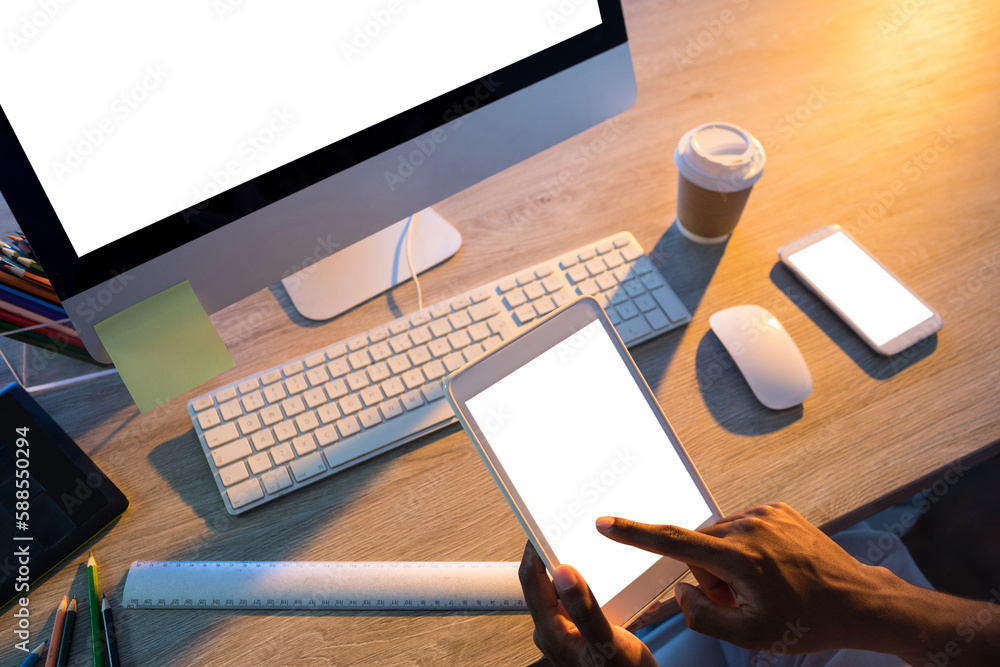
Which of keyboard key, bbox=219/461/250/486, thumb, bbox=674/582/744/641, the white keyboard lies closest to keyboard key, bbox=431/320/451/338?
→ the white keyboard

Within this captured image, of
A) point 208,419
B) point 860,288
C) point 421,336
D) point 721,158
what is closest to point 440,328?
point 421,336

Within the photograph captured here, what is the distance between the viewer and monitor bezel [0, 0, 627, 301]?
50 cm

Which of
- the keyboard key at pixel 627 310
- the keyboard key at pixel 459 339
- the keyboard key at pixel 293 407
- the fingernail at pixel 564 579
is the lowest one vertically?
the keyboard key at pixel 627 310

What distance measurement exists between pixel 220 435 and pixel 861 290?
65 centimetres

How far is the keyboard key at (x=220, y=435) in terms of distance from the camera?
606 mm

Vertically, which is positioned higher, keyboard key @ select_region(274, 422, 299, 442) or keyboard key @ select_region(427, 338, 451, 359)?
keyboard key @ select_region(274, 422, 299, 442)

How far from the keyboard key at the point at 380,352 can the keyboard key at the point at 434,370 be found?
0.13 ft

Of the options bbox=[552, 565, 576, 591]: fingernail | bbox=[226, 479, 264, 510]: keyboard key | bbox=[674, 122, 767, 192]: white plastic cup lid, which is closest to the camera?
bbox=[552, 565, 576, 591]: fingernail

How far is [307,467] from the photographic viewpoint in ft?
1.97

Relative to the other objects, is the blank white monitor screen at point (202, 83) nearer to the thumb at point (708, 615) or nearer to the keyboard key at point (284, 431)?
the keyboard key at point (284, 431)

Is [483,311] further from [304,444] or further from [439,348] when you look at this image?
[304,444]

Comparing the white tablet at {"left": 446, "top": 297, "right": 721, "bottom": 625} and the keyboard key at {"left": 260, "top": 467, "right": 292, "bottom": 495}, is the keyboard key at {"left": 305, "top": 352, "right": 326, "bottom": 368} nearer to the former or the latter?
the keyboard key at {"left": 260, "top": 467, "right": 292, "bottom": 495}

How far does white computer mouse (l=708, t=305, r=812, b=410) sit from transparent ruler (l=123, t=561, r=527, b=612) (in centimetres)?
29

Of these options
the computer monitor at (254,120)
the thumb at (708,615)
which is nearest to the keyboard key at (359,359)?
the computer monitor at (254,120)
